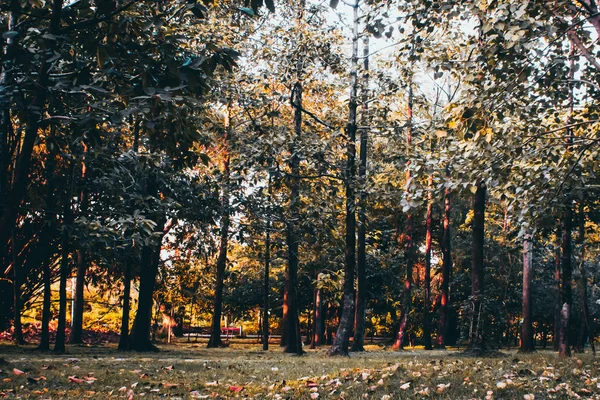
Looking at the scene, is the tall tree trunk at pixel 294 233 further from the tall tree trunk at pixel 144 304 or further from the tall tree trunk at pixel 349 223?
the tall tree trunk at pixel 144 304

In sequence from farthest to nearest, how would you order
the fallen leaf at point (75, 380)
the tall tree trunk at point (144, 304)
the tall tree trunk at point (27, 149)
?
the tall tree trunk at point (144, 304) < the fallen leaf at point (75, 380) < the tall tree trunk at point (27, 149)

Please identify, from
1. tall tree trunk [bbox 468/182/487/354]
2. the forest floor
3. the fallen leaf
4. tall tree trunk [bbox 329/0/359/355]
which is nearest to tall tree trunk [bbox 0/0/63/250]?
the forest floor

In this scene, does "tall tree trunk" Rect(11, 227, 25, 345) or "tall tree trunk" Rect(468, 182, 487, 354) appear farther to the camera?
"tall tree trunk" Rect(11, 227, 25, 345)

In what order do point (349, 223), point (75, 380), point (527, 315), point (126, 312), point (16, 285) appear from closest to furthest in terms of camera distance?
point (75, 380), point (349, 223), point (16, 285), point (126, 312), point (527, 315)

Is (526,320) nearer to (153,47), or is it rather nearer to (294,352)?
(294,352)

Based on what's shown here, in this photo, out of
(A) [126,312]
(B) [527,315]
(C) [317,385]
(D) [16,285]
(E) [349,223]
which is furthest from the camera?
(B) [527,315]

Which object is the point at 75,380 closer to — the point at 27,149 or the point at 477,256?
the point at 27,149

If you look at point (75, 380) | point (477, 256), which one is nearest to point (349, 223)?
point (477, 256)

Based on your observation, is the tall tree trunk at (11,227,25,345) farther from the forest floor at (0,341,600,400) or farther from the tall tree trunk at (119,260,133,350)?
the forest floor at (0,341,600,400)

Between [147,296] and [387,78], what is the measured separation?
1218 centimetres

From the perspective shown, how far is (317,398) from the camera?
6.94 meters

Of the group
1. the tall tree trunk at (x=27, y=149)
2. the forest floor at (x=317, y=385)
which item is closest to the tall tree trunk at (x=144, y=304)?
the forest floor at (x=317, y=385)

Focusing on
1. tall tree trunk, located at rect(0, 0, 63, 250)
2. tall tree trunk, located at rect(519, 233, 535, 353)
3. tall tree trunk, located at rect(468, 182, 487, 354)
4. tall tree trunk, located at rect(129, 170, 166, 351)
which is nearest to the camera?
tall tree trunk, located at rect(0, 0, 63, 250)

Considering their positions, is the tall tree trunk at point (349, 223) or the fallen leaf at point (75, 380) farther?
the tall tree trunk at point (349, 223)
